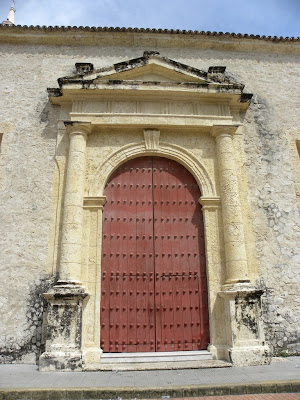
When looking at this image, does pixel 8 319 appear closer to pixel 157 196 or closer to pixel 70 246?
pixel 70 246

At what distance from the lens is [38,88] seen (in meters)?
6.84

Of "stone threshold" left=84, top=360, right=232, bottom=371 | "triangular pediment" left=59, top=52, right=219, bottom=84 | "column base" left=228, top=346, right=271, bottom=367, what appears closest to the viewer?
"stone threshold" left=84, top=360, right=232, bottom=371

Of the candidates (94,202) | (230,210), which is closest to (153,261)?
(94,202)

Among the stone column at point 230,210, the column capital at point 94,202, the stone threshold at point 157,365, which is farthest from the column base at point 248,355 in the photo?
the column capital at point 94,202

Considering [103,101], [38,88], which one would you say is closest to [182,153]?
[103,101]

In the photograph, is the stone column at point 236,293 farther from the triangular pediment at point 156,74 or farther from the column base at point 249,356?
the triangular pediment at point 156,74

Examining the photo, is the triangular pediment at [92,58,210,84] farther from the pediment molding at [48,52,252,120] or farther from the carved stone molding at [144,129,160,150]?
the carved stone molding at [144,129,160,150]

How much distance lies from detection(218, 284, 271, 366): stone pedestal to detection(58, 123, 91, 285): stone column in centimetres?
248

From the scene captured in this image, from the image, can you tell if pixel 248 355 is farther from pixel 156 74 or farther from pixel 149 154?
pixel 156 74

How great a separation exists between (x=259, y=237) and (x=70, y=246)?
3.37 m

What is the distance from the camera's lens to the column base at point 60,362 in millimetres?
4633

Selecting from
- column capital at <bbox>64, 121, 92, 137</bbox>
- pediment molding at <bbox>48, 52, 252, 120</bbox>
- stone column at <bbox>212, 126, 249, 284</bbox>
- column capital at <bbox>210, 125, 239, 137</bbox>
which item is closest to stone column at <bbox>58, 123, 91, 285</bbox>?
column capital at <bbox>64, 121, 92, 137</bbox>

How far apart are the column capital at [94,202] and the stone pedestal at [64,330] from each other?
1.46m

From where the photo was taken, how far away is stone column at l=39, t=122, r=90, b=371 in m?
4.70
